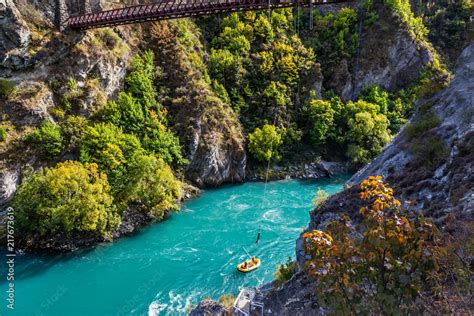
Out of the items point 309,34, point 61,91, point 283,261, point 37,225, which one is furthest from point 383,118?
point 37,225

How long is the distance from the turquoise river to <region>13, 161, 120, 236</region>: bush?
77.4 inches

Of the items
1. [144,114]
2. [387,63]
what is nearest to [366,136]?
[387,63]

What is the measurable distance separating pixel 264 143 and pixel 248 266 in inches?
806

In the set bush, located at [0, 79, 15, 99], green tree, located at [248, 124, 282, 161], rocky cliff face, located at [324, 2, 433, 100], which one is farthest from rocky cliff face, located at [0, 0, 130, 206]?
rocky cliff face, located at [324, 2, 433, 100]

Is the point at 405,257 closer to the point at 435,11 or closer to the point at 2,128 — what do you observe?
the point at 2,128

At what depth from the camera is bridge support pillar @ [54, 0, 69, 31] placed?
29469 mm

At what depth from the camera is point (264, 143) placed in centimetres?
3956

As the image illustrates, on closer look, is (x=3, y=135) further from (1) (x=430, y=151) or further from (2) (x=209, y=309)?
(1) (x=430, y=151)

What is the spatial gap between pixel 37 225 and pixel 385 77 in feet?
157

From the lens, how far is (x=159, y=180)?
28.5 metres

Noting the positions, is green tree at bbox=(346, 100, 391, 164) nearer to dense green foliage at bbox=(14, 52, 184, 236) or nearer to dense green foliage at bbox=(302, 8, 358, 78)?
dense green foliage at bbox=(302, 8, 358, 78)

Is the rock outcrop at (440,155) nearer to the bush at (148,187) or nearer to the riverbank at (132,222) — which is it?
the bush at (148,187)

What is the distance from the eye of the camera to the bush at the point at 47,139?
2568 centimetres

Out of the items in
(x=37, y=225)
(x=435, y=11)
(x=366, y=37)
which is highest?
(x=435, y=11)
